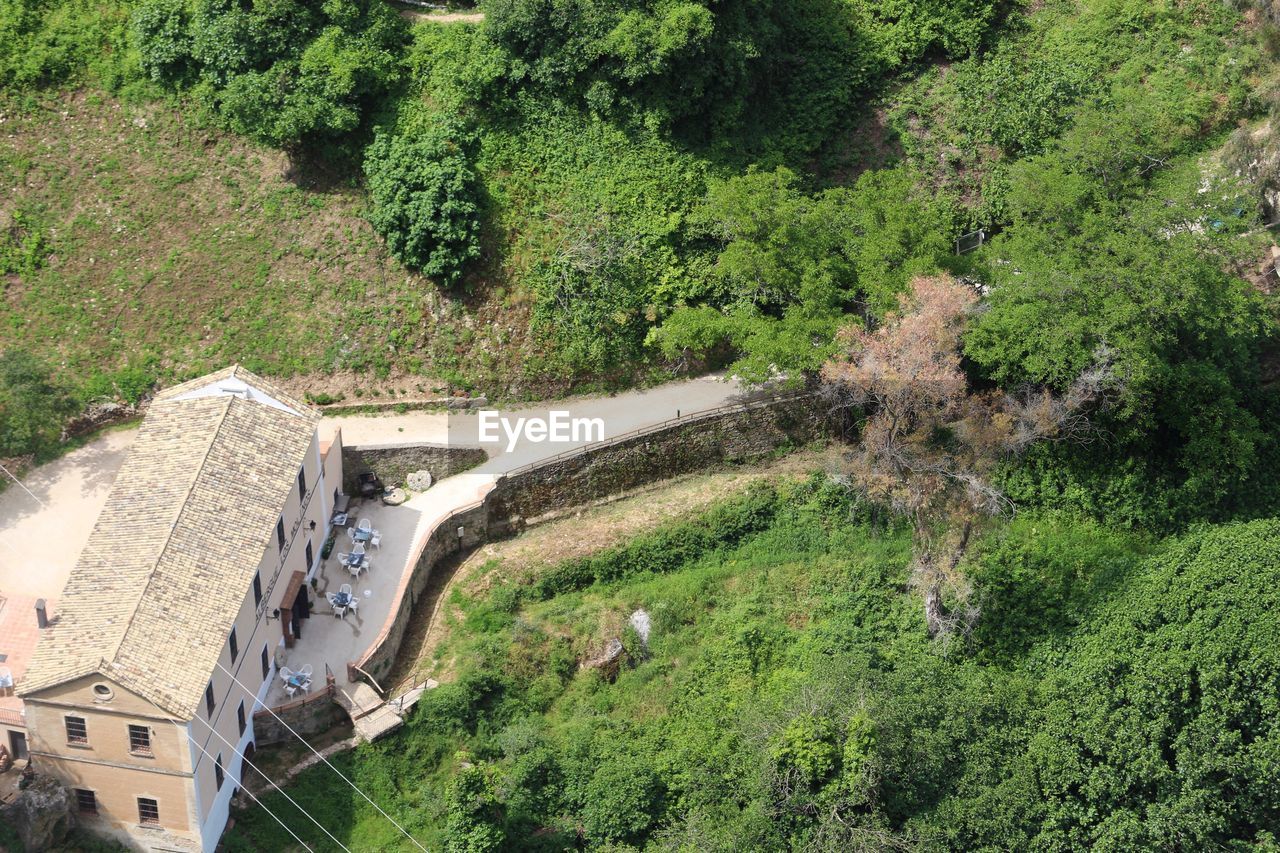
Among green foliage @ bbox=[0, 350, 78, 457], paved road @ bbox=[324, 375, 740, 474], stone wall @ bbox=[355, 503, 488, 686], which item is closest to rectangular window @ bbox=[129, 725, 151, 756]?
stone wall @ bbox=[355, 503, 488, 686]

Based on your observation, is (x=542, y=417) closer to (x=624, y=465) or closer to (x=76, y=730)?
(x=624, y=465)

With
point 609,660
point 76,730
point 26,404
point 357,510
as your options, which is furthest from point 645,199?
point 76,730

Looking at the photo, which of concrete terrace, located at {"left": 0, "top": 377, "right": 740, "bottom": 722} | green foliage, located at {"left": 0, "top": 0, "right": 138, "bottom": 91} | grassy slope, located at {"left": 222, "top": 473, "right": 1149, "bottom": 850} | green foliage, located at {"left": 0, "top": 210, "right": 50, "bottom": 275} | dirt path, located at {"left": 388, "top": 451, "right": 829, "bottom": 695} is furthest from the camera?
green foliage, located at {"left": 0, "top": 0, "right": 138, "bottom": 91}

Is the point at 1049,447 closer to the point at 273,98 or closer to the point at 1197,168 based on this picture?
the point at 1197,168

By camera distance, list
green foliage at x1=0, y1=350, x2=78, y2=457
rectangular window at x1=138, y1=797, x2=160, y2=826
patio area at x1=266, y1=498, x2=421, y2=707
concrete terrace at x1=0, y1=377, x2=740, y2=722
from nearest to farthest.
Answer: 1. rectangular window at x1=138, y1=797, x2=160, y2=826
2. patio area at x1=266, y1=498, x2=421, y2=707
3. concrete terrace at x1=0, y1=377, x2=740, y2=722
4. green foliage at x1=0, y1=350, x2=78, y2=457

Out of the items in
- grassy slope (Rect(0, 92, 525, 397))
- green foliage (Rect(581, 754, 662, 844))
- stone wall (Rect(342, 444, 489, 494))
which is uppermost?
grassy slope (Rect(0, 92, 525, 397))

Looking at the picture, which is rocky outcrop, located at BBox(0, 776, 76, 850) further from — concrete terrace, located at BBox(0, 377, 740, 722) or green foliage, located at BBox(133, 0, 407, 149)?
green foliage, located at BBox(133, 0, 407, 149)
